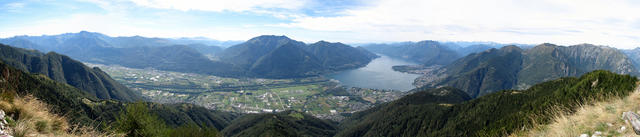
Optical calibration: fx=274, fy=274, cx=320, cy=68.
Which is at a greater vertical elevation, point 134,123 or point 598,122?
point 598,122

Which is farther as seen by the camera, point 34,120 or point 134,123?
point 134,123

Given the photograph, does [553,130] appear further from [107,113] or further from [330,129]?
[330,129]

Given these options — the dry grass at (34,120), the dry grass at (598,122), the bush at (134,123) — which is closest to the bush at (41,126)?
the dry grass at (34,120)

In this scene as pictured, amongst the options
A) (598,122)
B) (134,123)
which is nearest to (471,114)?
(598,122)

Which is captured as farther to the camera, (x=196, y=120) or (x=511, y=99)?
(x=196, y=120)

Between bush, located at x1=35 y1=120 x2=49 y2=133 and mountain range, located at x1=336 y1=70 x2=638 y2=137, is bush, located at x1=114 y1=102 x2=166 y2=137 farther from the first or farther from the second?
mountain range, located at x1=336 y1=70 x2=638 y2=137

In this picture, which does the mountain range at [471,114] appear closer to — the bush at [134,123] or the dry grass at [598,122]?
the dry grass at [598,122]

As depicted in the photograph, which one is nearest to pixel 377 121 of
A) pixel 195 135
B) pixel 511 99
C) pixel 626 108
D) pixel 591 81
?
pixel 511 99

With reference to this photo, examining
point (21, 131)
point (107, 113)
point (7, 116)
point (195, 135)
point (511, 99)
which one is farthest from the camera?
point (107, 113)

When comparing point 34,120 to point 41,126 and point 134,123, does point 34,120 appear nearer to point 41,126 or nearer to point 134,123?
point 41,126
